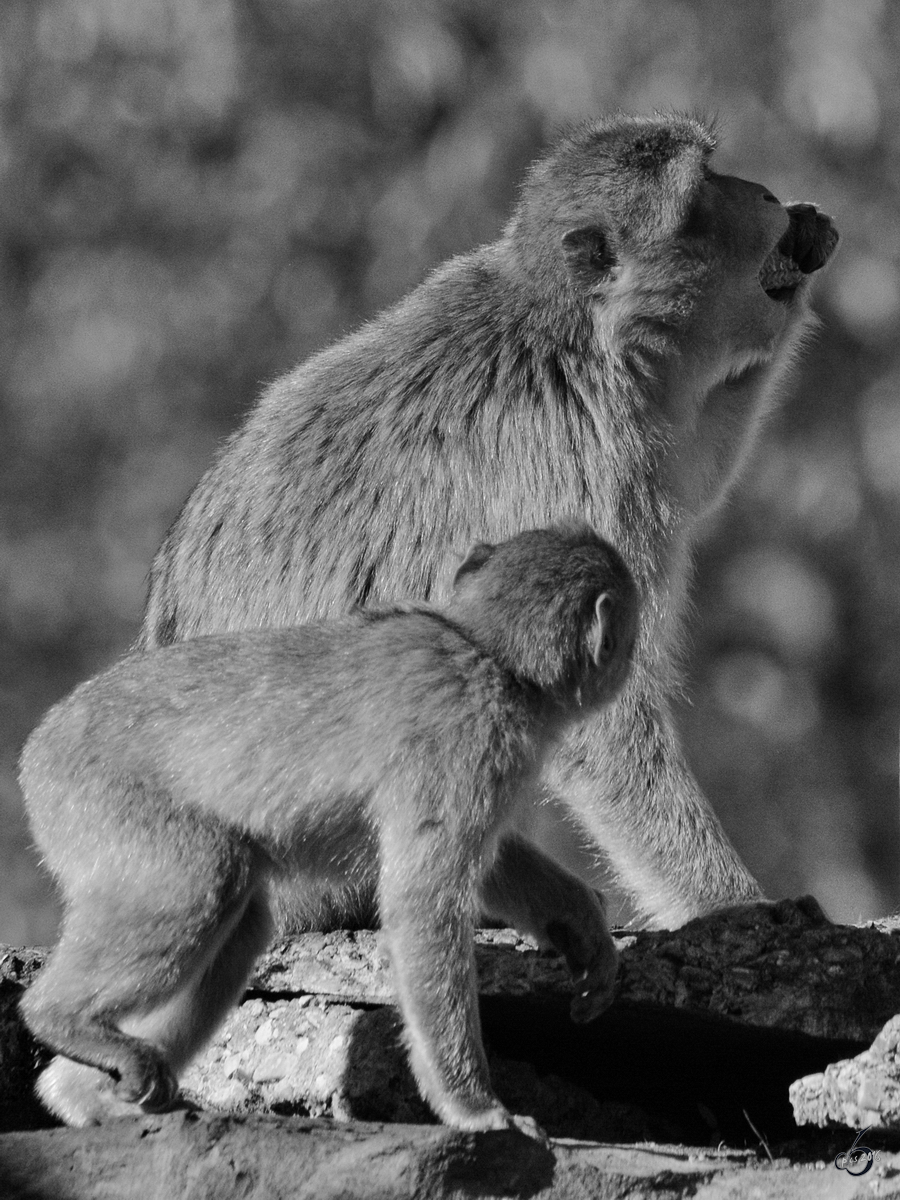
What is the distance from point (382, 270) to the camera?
9.62 metres

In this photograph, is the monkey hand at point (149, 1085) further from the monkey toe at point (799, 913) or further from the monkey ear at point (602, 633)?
the monkey toe at point (799, 913)

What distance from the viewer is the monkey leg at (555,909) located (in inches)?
149

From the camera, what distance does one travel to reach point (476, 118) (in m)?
9.45

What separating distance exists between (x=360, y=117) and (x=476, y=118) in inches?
27.8

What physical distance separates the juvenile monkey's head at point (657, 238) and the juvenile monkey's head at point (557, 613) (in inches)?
56.2

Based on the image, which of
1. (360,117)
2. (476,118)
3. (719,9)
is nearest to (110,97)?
(360,117)

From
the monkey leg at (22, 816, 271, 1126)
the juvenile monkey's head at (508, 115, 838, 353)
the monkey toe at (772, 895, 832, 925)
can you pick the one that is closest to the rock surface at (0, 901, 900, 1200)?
the monkey toe at (772, 895, 832, 925)

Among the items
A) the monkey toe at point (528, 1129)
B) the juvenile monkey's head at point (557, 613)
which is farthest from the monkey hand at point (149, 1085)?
the juvenile monkey's head at point (557, 613)

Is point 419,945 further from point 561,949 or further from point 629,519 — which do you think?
point 629,519

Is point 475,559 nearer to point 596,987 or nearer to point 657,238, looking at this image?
point 596,987

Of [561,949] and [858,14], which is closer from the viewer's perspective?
[561,949]

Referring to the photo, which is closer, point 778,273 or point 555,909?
point 555,909

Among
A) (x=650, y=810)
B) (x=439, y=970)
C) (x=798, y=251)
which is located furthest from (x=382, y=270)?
(x=439, y=970)

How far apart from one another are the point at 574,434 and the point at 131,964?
202cm
